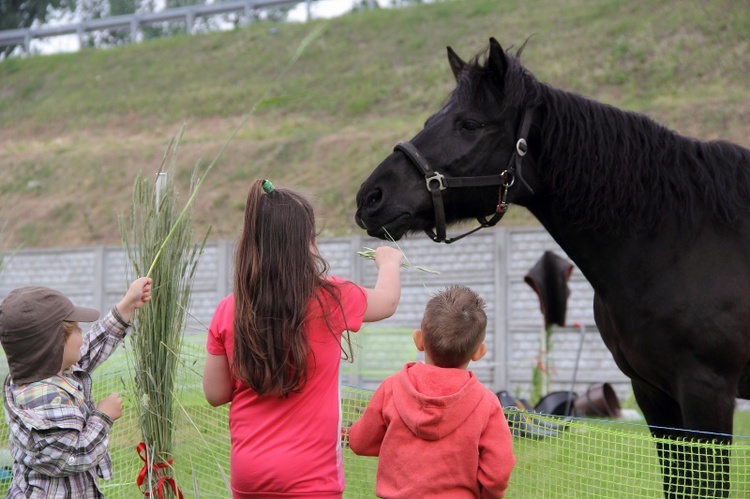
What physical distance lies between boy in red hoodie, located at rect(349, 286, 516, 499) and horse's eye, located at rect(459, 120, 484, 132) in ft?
3.78

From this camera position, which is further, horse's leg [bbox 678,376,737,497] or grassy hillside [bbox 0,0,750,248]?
grassy hillside [bbox 0,0,750,248]

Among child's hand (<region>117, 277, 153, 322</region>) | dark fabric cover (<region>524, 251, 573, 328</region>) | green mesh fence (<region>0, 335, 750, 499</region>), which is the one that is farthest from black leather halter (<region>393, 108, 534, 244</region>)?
dark fabric cover (<region>524, 251, 573, 328</region>)

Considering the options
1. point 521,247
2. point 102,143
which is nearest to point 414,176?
point 521,247

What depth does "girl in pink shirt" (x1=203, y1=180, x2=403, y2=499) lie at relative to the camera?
250 centimetres

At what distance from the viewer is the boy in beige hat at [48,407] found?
2613 mm

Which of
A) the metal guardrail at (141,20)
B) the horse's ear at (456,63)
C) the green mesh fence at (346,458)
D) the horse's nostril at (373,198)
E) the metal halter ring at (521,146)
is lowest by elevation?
the green mesh fence at (346,458)

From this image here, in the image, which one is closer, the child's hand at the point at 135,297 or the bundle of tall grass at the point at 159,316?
the child's hand at the point at 135,297

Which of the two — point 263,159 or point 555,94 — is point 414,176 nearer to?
point 555,94

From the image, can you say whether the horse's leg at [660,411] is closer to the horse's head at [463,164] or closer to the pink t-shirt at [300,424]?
the horse's head at [463,164]

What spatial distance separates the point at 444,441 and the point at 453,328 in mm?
334

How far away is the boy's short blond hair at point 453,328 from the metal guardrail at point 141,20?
27.0m

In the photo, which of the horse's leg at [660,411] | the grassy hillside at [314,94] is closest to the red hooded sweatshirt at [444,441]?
the horse's leg at [660,411]

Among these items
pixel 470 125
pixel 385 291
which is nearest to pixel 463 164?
pixel 470 125

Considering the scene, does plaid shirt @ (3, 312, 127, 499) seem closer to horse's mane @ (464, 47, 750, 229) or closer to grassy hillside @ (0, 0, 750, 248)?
horse's mane @ (464, 47, 750, 229)
